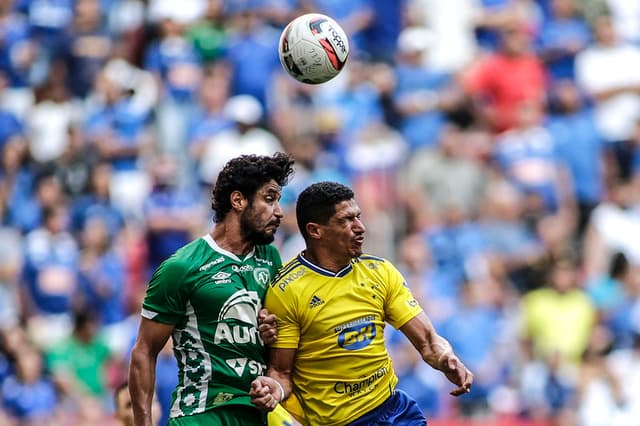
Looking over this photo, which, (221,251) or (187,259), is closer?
(187,259)

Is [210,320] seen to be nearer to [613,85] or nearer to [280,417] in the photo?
[280,417]

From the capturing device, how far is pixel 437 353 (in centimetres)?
842

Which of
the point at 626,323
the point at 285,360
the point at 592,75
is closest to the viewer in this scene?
the point at 285,360

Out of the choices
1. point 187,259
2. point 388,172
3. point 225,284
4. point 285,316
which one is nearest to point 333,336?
point 285,316

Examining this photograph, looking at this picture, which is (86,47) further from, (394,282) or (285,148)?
(394,282)

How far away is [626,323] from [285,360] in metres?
7.18

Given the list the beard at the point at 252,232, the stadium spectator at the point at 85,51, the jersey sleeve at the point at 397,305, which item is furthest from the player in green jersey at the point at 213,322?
the stadium spectator at the point at 85,51

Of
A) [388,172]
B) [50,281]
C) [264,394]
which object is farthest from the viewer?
[388,172]

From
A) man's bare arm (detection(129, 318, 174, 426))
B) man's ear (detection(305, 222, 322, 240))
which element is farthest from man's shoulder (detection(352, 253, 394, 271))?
man's bare arm (detection(129, 318, 174, 426))

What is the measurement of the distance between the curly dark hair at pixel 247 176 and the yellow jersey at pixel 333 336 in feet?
1.85

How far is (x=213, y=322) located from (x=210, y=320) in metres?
0.02

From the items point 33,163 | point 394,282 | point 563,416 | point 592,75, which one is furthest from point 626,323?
point 33,163

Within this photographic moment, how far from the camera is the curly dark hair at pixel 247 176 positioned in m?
8.63

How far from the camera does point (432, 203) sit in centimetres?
1644
